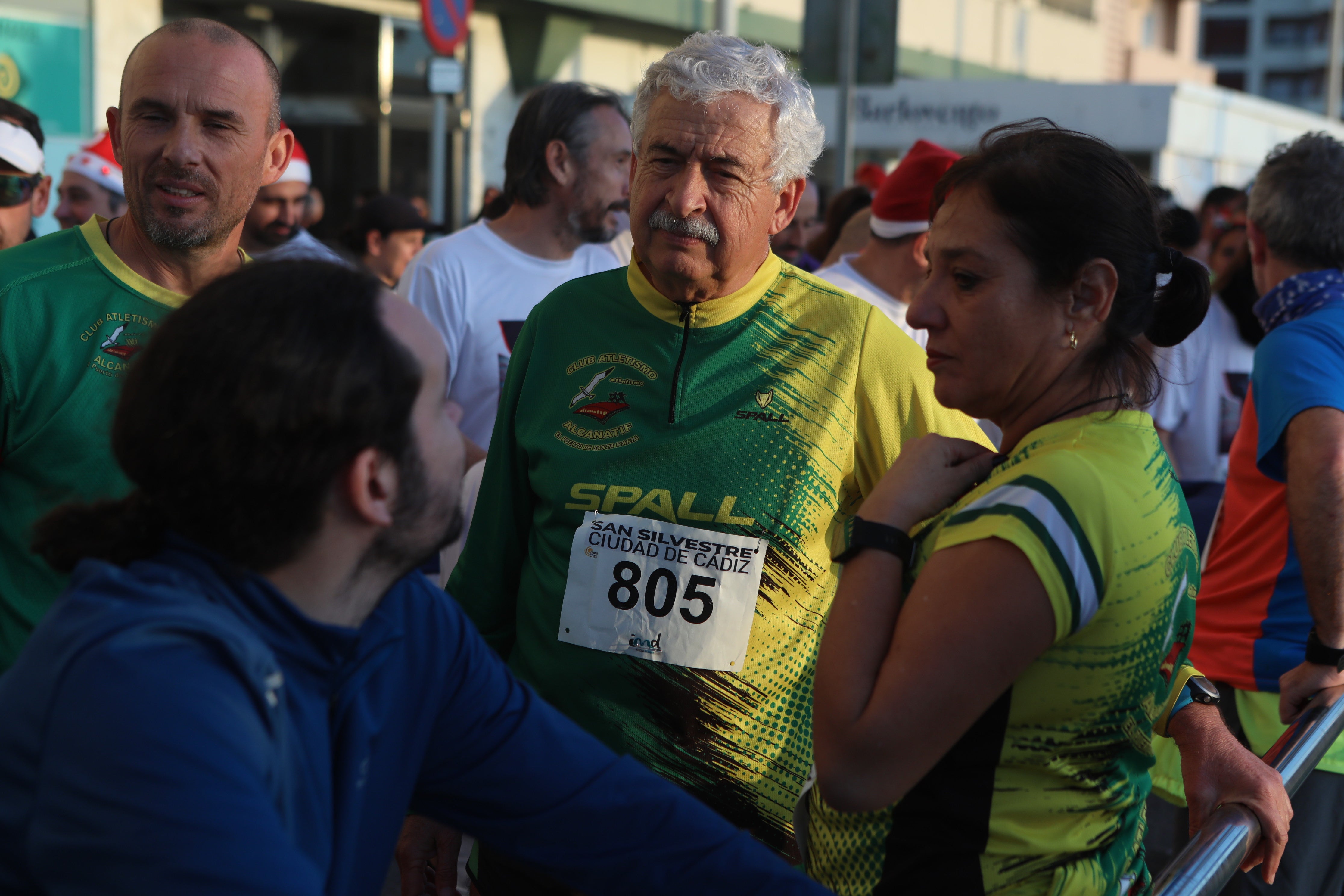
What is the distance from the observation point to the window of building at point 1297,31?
255 feet

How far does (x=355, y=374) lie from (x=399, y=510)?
0.56 ft

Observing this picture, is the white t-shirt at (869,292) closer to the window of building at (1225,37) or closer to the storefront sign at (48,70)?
the storefront sign at (48,70)

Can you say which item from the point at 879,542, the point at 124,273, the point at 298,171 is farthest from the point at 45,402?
the point at 298,171

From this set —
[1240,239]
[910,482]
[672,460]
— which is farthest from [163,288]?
[1240,239]

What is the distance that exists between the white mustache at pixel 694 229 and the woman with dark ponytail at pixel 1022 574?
70cm

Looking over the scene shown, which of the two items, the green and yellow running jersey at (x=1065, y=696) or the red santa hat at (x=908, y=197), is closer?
the green and yellow running jersey at (x=1065, y=696)

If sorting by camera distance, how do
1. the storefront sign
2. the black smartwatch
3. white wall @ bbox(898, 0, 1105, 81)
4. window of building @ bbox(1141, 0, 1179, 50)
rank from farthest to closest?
window of building @ bbox(1141, 0, 1179, 50)
white wall @ bbox(898, 0, 1105, 81)
the storefront sign
the black smartwatch

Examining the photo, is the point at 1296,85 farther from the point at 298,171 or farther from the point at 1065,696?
the point at 1065,696

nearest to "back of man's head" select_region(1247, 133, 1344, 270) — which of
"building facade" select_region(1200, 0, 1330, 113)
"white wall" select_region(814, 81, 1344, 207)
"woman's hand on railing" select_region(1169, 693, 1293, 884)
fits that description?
"woman's hand on railing" select_region(1169, 693, 1293, 884)

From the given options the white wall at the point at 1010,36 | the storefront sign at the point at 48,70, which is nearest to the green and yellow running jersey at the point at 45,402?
the storefront sign at the point at 48,70

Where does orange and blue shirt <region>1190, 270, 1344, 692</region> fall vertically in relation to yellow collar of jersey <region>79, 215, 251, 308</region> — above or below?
below

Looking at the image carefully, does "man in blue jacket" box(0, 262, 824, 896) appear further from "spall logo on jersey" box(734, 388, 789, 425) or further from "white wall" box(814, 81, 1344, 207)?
"white wall" box(814, 81, 1344, 207)

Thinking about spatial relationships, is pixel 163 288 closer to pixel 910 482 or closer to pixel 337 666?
pixel 337 666

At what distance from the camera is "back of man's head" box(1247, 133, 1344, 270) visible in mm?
3117
